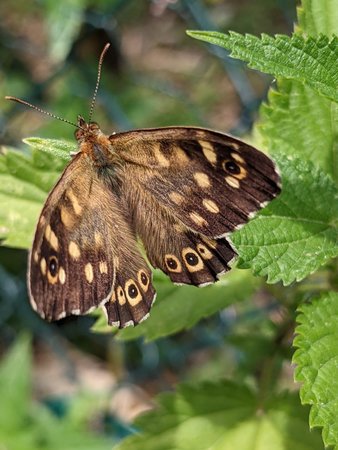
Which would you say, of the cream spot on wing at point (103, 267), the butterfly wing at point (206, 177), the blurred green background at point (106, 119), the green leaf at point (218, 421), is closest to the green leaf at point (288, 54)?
the butterfly wing at point (206, 177)

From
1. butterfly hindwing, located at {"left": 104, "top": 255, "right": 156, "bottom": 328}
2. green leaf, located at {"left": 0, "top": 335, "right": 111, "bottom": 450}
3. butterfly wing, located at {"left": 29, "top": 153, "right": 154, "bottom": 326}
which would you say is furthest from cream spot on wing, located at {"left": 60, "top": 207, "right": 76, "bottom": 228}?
green leaf, located at {"left": 0, "top": 335, "right": 111, "bottom": 450}

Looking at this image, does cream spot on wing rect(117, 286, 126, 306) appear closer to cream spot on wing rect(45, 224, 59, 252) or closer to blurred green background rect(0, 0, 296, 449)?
cream spot on wing rect(45, 224, 59, 252)

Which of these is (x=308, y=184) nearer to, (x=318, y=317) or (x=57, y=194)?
(x=318, y=317)

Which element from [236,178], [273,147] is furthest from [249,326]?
[236,178]

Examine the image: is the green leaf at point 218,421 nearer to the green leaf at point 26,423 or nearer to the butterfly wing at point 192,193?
the butterfly wing at point 192,193

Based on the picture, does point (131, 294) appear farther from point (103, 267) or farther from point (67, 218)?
point (67, 218)

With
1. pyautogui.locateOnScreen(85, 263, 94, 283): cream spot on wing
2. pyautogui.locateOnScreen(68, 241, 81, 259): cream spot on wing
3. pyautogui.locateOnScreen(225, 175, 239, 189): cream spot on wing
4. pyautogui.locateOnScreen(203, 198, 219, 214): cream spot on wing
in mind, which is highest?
pyautogui.locateOnScreen(225, 175, 239, 189): cream spot on wing
